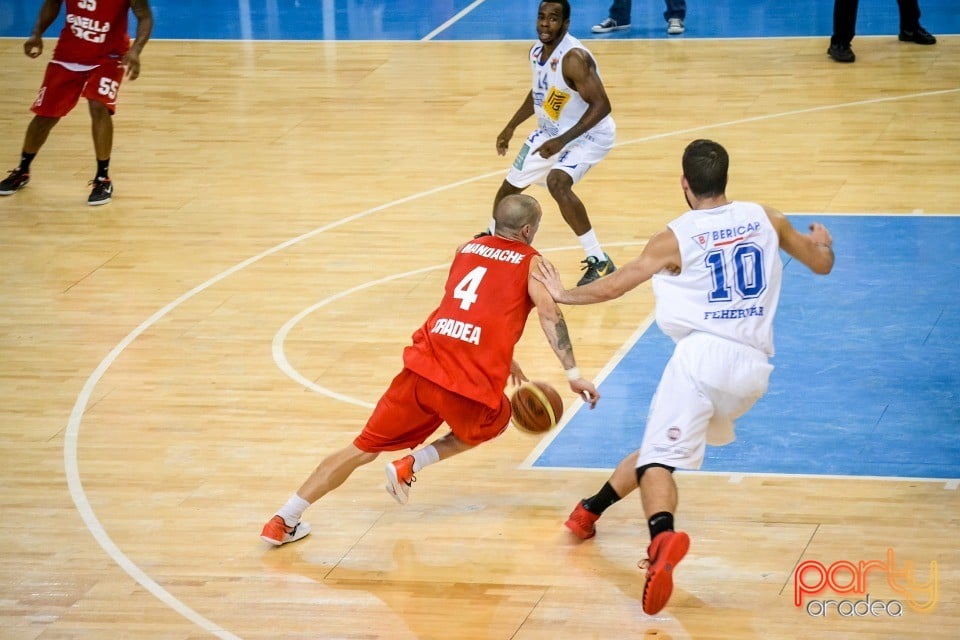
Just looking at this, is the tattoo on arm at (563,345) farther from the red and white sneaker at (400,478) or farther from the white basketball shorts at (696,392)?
the red and white sneaker at (400,478)

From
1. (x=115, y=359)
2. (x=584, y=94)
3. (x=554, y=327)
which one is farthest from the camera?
(x=584, y=94)

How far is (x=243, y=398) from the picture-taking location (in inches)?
348

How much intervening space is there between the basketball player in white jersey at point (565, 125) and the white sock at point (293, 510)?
3.99 meters

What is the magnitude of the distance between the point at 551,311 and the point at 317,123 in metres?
8.98

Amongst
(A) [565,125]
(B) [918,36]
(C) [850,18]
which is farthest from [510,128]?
(B) [918,36]

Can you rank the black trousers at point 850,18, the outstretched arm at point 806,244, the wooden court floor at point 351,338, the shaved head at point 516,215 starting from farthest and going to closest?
the black trousers at point 850,18 < the shaved head at point 516,215 < the wooden court floor at point 351,338 < the outstretched arm at point 806,244

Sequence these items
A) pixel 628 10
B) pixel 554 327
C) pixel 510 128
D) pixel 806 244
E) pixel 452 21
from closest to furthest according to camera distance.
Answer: pixel 806 244, pixel 554 327, pixel 510 128, pixel 628 10, pixel 452 21

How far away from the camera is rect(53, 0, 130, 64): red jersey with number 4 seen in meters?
12.5

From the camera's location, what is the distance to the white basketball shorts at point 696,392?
6.12 m

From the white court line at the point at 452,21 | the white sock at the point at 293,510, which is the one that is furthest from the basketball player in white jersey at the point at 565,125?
the white court line at the point at 452,21

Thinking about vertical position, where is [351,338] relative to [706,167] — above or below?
below

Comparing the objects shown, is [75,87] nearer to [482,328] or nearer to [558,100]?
[558,100]

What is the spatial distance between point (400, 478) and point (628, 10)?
1267 centimetres

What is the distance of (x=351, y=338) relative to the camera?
969cm
